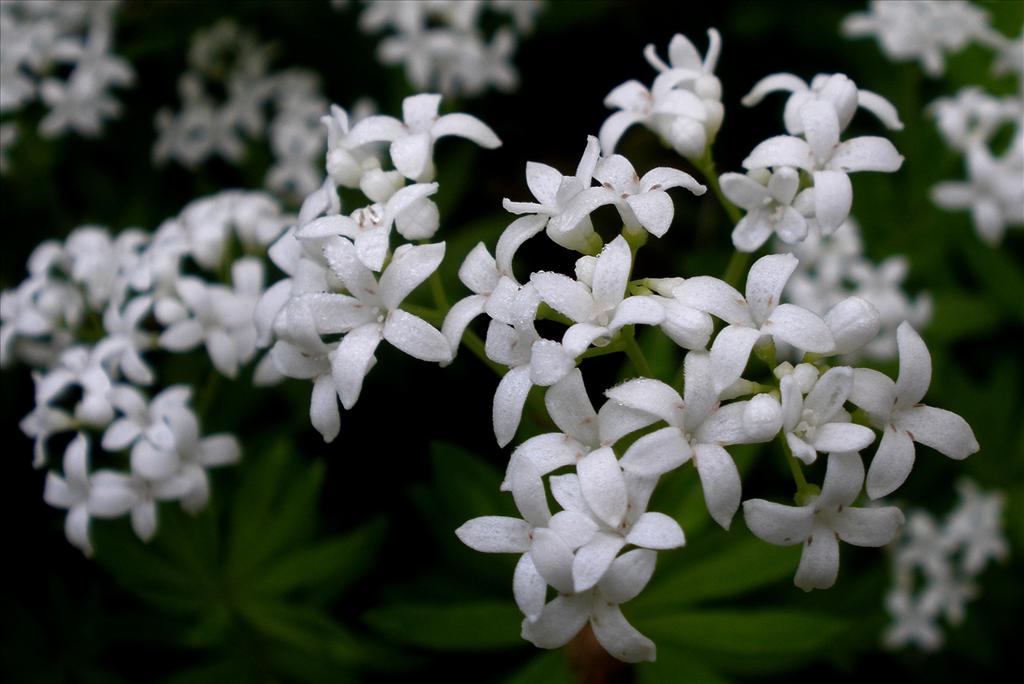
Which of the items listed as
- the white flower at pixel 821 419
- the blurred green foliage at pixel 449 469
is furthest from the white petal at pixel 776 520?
the blurred green foliage at pixel 449 469

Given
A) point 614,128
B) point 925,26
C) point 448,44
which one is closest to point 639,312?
point 614,128

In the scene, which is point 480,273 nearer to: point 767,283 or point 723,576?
point 767,283

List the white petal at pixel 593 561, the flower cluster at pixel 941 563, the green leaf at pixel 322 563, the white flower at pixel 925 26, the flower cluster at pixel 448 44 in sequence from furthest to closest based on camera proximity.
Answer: the flower cluster at pixel 448 44, the white flower at pixel 925 26, the flower cluster at pixel 941 563, the green leaf at pixel 322 563, the white petal at pixel 593 561

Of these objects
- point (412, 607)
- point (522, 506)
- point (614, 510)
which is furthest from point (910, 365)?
point (412, 607)

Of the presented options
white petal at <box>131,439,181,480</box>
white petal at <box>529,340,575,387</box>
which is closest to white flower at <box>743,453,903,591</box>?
white petal at <box>529,340,575,387</box>

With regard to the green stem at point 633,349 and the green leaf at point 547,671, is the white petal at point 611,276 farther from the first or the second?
the green leaf at point 547,671
